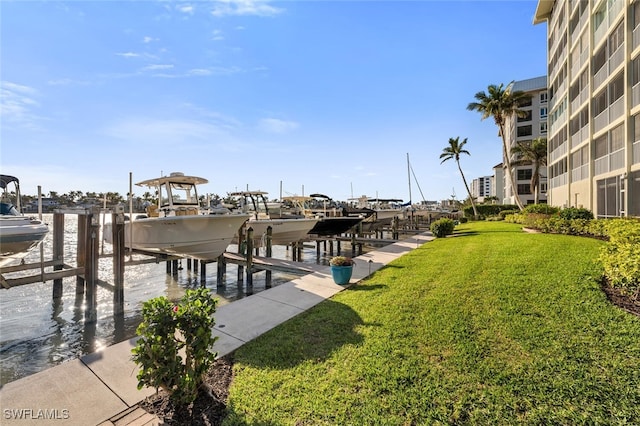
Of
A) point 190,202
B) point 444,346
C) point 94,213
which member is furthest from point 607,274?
point 94,213

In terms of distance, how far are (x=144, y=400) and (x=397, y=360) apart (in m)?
3.47

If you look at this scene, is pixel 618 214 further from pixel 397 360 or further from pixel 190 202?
pixel 190 202

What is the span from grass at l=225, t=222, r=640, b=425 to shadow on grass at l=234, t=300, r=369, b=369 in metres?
0.02

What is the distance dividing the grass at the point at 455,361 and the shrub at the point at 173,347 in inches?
24.8

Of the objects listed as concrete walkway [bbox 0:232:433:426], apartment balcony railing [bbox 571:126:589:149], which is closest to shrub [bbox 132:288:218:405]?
concrete walkway [bbox 0:232:433:426]

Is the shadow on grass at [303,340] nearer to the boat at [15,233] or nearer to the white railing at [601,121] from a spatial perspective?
the boat at [15,233]

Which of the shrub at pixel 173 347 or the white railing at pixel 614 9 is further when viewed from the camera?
the white railing at pixel 614 9

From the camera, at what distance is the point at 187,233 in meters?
10.3

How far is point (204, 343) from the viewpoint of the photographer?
11.8ft

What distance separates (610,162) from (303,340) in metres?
20.8

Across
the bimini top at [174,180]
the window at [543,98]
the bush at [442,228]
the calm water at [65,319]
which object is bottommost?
the calm water at [65,319]

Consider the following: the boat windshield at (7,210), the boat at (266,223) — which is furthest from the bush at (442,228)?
the boat windshield at (7,210)

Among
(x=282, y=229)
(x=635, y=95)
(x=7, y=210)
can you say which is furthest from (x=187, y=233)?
(x=635, y=95)

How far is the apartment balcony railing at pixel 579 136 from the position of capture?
19.9 m
